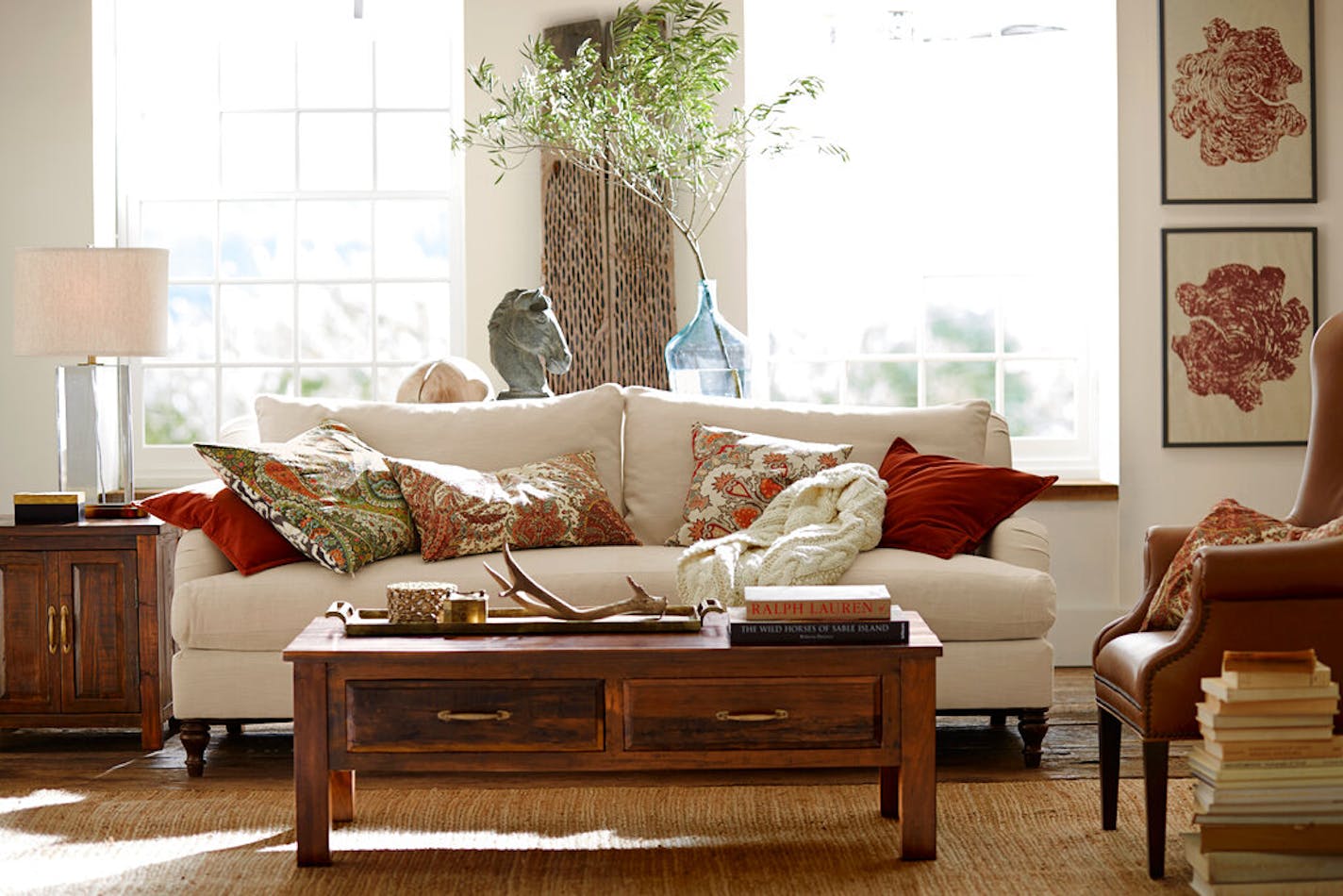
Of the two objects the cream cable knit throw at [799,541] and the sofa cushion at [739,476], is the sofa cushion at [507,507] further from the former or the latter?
the cream cable knit throw at [799,541]

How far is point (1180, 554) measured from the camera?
9.93 ft

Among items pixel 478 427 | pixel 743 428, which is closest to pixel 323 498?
pixel 478 427

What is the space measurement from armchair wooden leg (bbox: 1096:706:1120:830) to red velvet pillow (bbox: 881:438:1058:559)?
0.83 metres

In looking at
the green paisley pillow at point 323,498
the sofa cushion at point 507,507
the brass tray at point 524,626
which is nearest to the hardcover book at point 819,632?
the brass tray at point 524,626

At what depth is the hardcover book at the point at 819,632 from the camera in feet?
8.97

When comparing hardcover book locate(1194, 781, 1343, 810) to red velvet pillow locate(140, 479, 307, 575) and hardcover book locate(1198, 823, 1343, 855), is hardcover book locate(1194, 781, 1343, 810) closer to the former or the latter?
hardcover book locate(1198, 823, 1343, 855)

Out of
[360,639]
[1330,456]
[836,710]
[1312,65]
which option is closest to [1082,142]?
[1312,65]

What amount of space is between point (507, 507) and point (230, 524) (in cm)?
72

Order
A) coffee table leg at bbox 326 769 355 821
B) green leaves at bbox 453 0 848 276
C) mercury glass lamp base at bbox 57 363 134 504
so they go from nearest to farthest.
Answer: coffee table leg at bbox 326 769 355 821
mercury glass lamp base at bbox 57 363 134 504
green leaves at bbox 453 0 848 276

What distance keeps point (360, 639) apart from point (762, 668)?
785 millimetres

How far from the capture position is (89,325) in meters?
4.03

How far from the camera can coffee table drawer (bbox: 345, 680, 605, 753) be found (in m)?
2.73

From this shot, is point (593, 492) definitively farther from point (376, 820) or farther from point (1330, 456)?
point (1330, 456)

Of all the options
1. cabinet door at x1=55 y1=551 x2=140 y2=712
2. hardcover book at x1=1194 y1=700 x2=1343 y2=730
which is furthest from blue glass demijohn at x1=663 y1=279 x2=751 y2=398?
hardcover book at x1=1194 y1=700 x2=1343 y2=730
